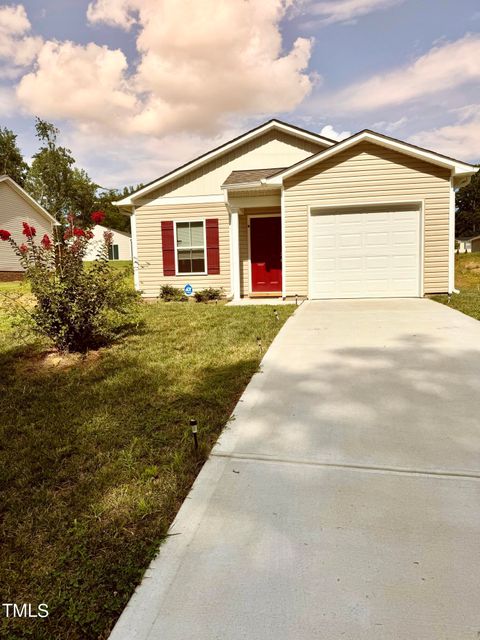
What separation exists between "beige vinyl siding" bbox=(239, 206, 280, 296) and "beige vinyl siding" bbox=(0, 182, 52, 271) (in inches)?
696

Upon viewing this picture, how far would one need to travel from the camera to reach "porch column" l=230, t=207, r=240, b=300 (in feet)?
36.7

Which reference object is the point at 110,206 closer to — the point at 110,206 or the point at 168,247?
the point at 110,206

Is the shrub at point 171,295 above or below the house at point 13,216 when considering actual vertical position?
below

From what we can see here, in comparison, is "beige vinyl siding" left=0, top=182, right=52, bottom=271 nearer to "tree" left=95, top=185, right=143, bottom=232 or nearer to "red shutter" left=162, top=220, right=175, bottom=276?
"tree" left=95, top=185, right=143, bottom=232

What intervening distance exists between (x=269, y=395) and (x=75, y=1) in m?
9.44

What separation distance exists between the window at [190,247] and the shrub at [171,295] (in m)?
0.64

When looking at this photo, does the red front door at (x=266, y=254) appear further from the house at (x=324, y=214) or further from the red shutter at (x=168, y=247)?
the red shutter at (x=168, y=247)

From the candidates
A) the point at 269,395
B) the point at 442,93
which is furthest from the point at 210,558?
the point at 442,93

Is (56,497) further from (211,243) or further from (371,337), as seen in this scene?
(211,243)

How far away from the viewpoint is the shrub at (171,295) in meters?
11.9

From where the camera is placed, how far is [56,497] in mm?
2424

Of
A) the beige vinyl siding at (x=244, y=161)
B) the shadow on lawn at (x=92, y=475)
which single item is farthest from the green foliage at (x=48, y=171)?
the shadow on lawn at (x=92, y=475)

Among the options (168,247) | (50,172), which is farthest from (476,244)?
(168,247)

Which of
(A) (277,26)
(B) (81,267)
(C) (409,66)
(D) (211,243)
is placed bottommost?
(B) (81,267)
